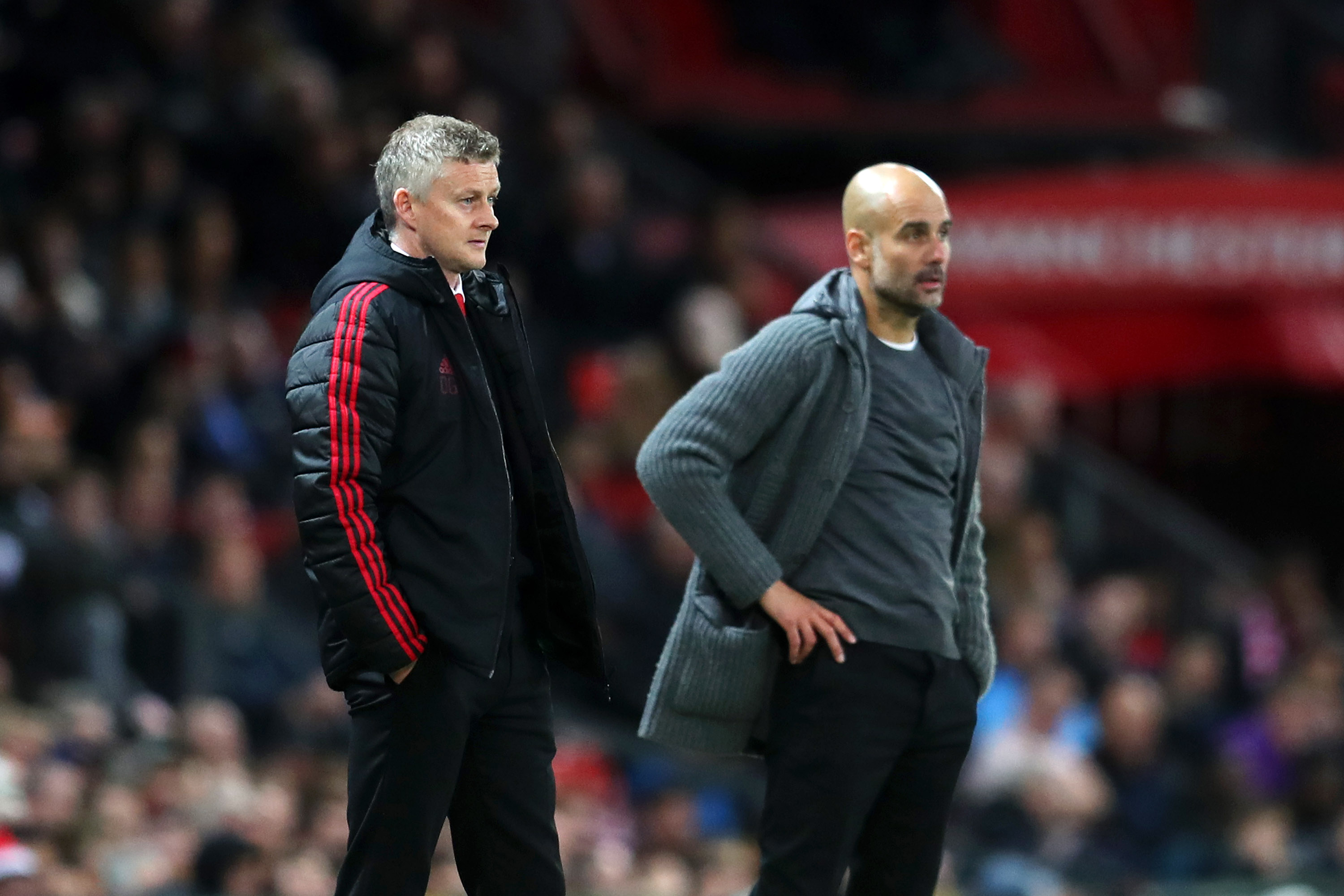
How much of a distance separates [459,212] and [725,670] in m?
1.11

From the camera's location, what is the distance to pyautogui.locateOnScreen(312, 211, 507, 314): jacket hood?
159 inches

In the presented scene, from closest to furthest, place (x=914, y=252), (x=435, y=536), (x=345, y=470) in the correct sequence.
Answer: (x=345, y=470), (x=435, y=536), (x=914, y=252)

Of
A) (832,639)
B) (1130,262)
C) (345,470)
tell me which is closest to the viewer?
(345,470)

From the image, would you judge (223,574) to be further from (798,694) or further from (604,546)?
(798,694)

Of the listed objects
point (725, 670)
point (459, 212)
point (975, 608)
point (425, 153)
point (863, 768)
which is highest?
point (425, 153)

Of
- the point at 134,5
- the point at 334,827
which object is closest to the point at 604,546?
the point at 334,827

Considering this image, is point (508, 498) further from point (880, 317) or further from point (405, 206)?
point (880, 317)

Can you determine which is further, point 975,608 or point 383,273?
point 975,608

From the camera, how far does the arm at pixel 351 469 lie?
3.83 meters

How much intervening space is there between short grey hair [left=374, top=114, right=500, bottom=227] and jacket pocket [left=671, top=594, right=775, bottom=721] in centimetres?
107

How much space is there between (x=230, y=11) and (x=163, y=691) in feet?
15.0

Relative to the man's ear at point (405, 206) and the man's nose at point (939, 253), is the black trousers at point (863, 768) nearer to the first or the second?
the man's nose at point (939, 253)

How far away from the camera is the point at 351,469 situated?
12.7 ft

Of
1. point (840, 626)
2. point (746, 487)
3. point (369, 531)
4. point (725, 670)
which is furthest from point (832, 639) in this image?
point (369, 531)
